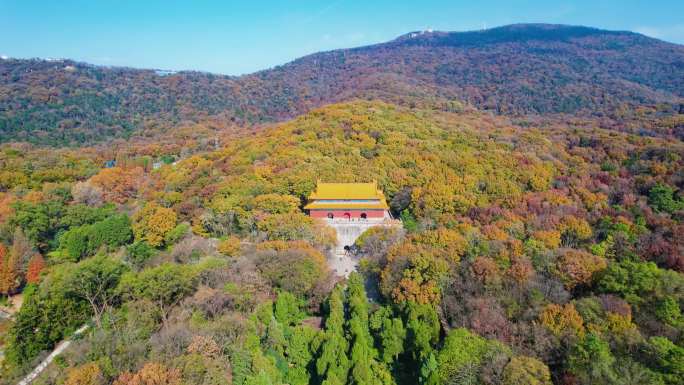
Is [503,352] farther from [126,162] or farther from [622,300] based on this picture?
[126,162]

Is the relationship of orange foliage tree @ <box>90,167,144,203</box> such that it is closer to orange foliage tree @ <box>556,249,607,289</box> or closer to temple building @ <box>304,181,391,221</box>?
temple building @ <box>304,181,391,221</box>

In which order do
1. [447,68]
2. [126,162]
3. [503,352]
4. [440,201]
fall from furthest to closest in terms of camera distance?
[447,68] → [126,162] → [440,201] → [503,352]

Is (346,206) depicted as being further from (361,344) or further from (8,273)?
(8,273)

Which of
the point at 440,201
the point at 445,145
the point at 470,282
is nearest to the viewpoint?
the point at 470,282

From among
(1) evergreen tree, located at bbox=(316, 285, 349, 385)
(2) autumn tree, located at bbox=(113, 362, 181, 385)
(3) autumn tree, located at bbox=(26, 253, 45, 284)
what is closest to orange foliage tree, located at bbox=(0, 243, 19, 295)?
(3) autumn tree, located at bbox=(26, 253, 45, 284)

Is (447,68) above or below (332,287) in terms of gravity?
above

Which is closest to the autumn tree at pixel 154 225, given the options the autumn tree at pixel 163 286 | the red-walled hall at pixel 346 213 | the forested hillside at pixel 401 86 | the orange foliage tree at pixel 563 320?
the autumn tree at pixel 163 286

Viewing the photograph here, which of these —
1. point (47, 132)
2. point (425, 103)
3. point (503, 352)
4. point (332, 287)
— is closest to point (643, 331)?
point (503, 352)
